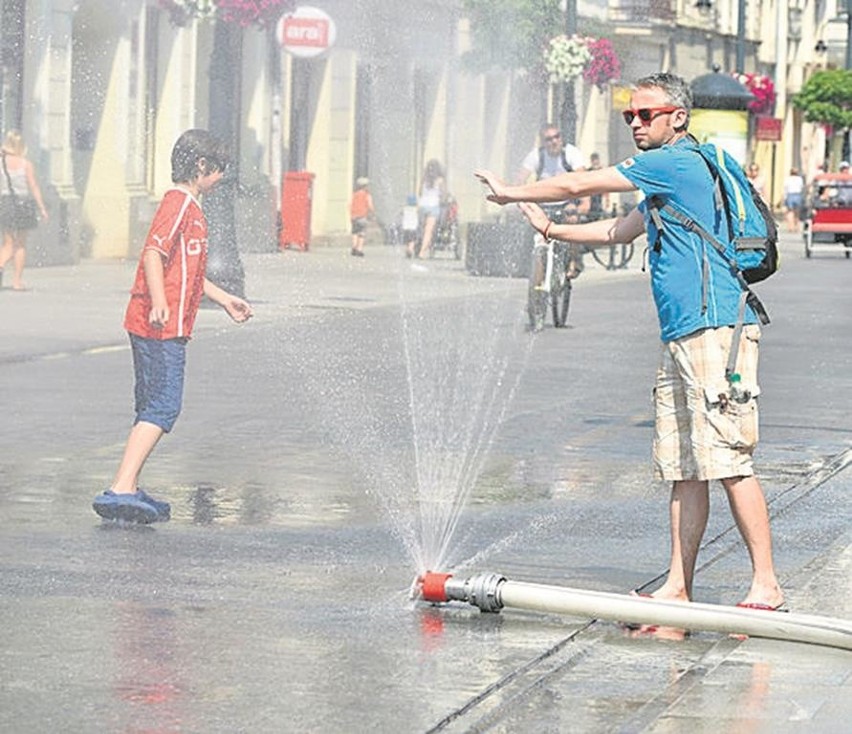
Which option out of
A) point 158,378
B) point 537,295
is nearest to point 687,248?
point 158,378

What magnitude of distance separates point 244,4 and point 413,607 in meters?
26.2

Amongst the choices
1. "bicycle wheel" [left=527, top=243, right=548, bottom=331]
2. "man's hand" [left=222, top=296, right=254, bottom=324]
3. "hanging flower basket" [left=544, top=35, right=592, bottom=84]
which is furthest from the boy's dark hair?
"hanging flower basket" [left=544, top=35, right=592, bottom=84]

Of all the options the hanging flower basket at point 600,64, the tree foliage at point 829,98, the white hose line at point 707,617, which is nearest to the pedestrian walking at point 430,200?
the hanging flower basket at point 600,64

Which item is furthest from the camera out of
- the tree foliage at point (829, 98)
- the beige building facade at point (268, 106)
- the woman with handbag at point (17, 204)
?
the tree foliage at point (829, 98)

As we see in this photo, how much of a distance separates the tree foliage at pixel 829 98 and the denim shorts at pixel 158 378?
68963mm

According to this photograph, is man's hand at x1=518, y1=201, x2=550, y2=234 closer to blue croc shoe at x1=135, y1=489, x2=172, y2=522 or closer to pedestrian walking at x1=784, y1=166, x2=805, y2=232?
blue croc shoe at x1=135, y1=489, x2=172, y2=522

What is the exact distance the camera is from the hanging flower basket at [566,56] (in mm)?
48031

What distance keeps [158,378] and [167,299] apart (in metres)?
0.32

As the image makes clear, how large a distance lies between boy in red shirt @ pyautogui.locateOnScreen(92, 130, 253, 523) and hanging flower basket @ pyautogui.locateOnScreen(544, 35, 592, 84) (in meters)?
37.1

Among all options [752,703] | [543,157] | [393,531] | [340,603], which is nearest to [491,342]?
[543,157]

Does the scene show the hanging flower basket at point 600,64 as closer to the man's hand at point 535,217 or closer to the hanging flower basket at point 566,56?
the hanging flower basket at point 566,56

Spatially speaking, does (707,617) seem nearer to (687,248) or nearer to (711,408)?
(711,408)

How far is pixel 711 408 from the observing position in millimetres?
8617

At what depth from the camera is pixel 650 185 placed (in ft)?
28.2
